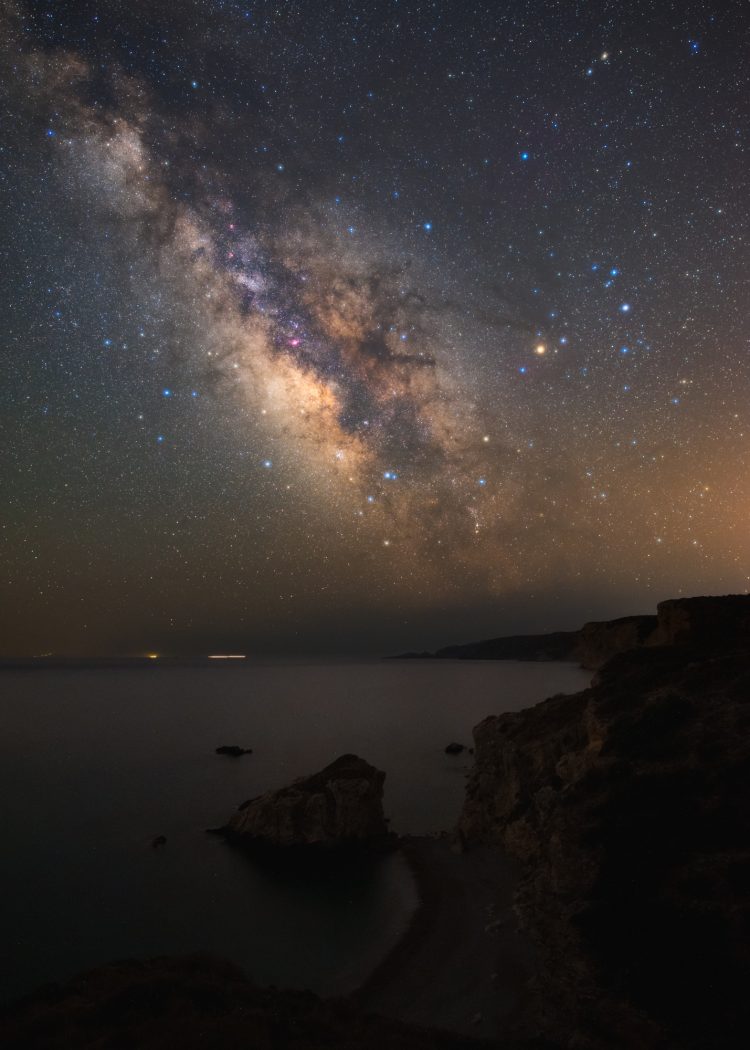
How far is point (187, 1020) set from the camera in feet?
43.5

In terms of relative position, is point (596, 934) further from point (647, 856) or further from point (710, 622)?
point (710, 622)

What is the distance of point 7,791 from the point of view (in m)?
49.0

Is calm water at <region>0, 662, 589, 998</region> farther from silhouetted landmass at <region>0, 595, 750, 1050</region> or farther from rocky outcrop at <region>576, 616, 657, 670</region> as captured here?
rocky outcrop at <region>576, 616, 657, 670</region>

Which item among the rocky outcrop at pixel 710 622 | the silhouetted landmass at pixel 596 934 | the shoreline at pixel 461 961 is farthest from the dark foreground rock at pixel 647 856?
the shoreline at pixel 461 961

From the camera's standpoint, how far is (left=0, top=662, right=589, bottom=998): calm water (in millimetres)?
23172

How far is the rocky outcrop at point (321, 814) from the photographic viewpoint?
33.5 meters

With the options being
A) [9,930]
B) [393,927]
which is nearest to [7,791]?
[9,930]

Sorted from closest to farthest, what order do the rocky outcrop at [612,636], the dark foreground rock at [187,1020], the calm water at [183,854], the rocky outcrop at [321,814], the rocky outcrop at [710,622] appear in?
the dark foreground rock at [187,1020]
the calm water at [183,854]
the rocky outcrop at [710,622]
the rocky outcrop at [321,814]
the rocky outcrop at [612,636]

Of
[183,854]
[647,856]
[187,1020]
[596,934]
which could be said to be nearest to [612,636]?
→ [647,856]

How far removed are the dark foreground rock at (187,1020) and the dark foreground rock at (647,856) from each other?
4113 mm

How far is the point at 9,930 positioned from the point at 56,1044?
16.8 m

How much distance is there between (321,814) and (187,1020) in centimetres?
2160

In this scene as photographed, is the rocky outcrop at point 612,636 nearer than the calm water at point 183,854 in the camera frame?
No

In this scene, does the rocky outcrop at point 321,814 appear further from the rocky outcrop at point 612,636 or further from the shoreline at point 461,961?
the rocky outcrop at point 612,636
